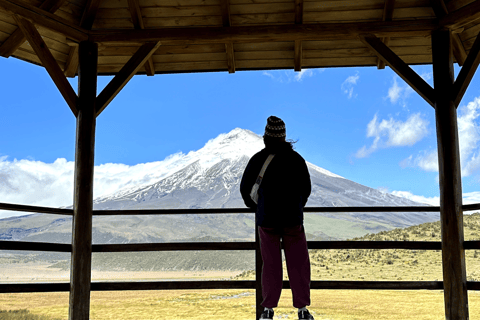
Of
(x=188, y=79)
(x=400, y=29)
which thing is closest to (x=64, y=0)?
(x=400, y=29)

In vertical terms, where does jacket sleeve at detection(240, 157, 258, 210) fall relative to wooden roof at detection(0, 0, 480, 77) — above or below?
below

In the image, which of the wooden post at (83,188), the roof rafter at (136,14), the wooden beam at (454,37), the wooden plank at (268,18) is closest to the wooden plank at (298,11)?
the wooden plank at (268,18)


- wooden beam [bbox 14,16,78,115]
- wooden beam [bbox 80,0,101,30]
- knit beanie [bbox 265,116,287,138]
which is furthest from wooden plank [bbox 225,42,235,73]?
knit beanie [bbox 265,116,287,138]

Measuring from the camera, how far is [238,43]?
15.9 feet

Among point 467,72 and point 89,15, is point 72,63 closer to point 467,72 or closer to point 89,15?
point 89,15

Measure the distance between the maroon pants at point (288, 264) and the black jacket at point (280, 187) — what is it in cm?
9

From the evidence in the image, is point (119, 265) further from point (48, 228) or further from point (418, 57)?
point (418, 57)

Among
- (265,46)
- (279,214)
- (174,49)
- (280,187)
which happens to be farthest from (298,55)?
(279,214)

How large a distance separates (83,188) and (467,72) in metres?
3.61

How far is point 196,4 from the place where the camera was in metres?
4.45

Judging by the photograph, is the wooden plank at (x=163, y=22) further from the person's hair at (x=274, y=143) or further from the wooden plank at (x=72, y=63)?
the person's hair at (x=274, y=143)

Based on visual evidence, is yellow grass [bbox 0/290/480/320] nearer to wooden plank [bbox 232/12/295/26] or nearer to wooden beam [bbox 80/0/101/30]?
wooden plank [bbox 232/12/295/26]

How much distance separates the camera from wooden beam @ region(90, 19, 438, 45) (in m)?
4.28

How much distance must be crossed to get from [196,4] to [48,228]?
88.3 metres
